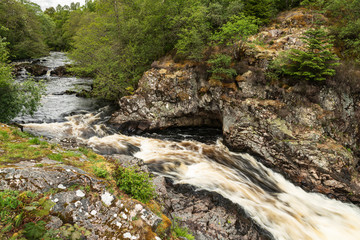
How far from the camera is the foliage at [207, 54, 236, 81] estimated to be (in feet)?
50.0

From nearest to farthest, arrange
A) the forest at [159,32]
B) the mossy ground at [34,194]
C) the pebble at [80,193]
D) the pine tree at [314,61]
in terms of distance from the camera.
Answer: the mossy ground at [34,194], the pebble at [80,193], the pine tree at [314,61], the forest at [159,32]

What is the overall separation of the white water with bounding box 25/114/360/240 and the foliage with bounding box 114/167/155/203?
426cm

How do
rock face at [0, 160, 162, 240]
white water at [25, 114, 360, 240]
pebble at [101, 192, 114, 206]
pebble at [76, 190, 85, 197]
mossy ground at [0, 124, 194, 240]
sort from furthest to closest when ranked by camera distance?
white water at [25, 114, 360, 240] → pebble at [101, 192, 114, 206] → pebble at [76, 190, 85, 197] → rock face at [0, 160, 162, 240] → mossy ground at [0, 124, 194, 240]

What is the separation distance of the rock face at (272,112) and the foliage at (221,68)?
0.62 meters

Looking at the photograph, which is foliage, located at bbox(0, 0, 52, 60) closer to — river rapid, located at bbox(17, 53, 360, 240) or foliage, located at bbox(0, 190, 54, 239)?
river rapid, located at bbox(17, 53, 360, 240)

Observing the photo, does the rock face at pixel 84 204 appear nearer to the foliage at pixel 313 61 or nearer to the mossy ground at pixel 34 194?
the mossy ground at pixel 34 194

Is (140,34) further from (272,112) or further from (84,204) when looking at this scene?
(84,204)

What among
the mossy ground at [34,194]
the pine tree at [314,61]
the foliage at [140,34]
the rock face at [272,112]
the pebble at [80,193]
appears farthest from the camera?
the foliage at [140,34]

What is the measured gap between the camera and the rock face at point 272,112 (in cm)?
1120

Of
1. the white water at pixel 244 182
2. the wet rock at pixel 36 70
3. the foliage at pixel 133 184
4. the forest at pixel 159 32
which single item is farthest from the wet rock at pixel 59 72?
the foliage at pixel 133 184

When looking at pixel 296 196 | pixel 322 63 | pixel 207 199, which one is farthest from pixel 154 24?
pixel 296 196

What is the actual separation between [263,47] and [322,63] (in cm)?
595

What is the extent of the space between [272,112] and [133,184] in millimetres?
11810

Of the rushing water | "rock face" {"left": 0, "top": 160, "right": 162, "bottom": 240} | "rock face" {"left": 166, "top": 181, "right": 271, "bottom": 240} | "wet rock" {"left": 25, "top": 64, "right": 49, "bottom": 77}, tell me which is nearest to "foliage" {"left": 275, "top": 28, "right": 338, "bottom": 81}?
"rock face" {"left": 166, "top": 181, "right": 271, "bottom": 240}
